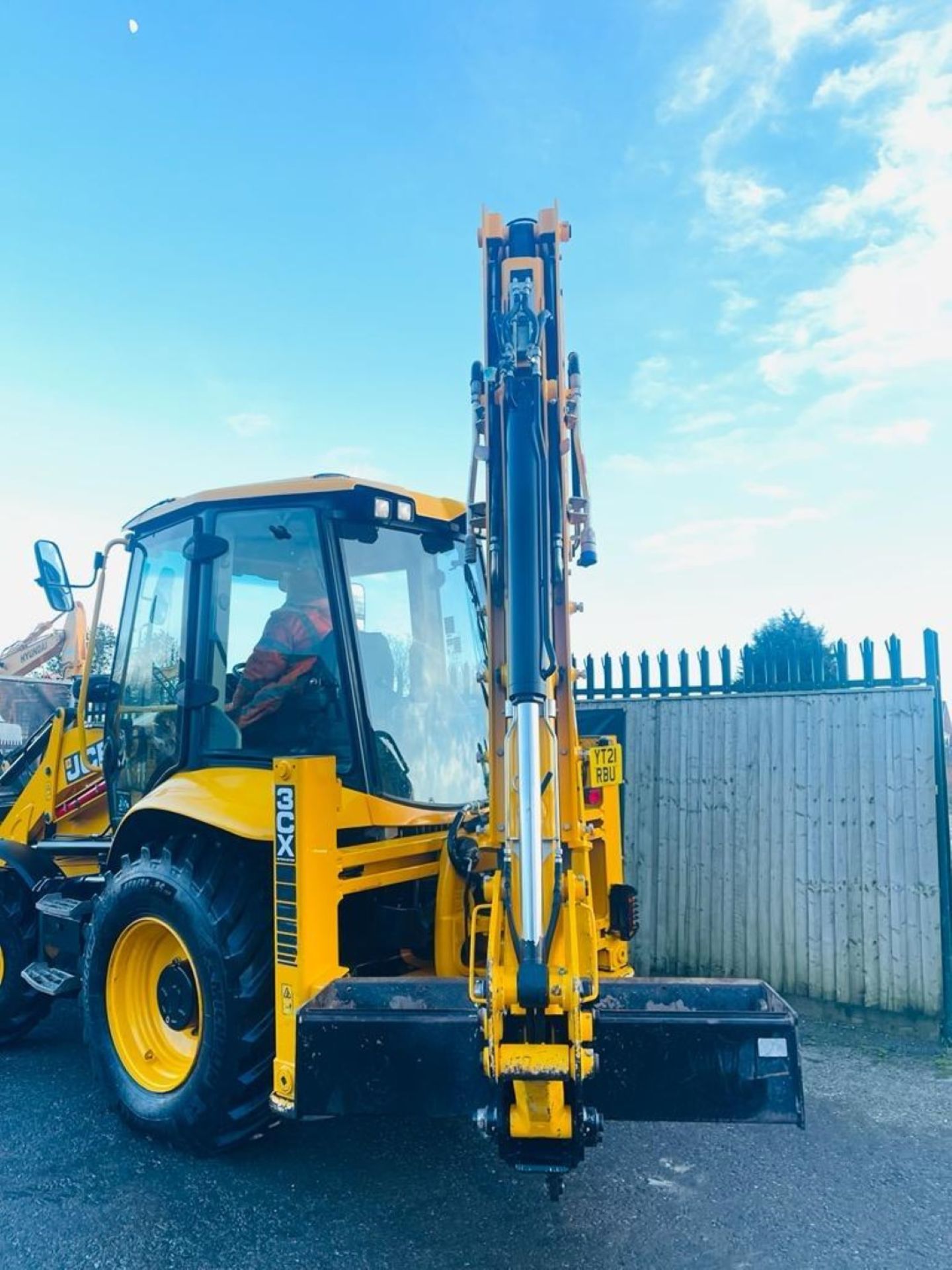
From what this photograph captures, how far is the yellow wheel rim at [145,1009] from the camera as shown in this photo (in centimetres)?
387

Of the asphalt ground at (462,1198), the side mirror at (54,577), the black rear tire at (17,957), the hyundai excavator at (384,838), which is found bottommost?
the asphalt ground at (462,1198)

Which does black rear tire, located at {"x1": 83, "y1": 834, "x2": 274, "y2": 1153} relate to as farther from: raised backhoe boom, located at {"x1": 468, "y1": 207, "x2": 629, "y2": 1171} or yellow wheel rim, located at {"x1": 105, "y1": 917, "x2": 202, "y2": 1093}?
raised backhoe boom, located at {"x1": 468, "y1": 207, "x2": 629, "y2": 1171}

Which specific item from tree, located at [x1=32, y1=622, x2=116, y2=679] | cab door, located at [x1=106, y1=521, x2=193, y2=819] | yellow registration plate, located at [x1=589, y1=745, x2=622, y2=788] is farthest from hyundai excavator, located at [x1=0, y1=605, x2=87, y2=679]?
yellow registration plate, located at [x1=589, y1=745, x2=622, y2=788]

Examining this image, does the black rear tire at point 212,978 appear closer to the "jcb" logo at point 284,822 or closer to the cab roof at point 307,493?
the "jcb" logo at point 284,822

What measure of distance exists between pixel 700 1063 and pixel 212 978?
5.73 feet

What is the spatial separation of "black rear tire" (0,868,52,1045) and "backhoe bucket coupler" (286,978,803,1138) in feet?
8.93

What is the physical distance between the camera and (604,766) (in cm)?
412

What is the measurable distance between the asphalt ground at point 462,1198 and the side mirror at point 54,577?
7.82 feet

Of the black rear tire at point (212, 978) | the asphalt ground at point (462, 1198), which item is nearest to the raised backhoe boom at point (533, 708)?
the asphalt ground at point (462, 1198)

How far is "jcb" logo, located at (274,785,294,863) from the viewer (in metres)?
3.25

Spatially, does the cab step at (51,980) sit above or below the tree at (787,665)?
below

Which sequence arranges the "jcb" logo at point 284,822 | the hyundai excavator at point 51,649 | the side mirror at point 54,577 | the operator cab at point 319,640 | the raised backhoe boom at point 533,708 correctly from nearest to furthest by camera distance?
the raised backhoe boom at point 533,708
the "jcb" logo at point 284,822
the operator cab at point 319,640
the side mirror at point 54,577
the hyundai excavator at point 51,649

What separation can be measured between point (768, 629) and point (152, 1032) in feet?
63.4

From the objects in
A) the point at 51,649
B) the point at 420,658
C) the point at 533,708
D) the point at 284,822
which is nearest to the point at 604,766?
the point at 420,658
